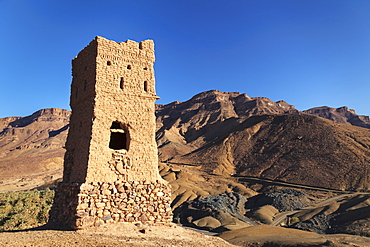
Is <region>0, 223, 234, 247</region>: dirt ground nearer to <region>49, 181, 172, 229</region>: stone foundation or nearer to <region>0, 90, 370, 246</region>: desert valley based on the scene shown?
<region>0, 90, 370, 246</region>: desert valley

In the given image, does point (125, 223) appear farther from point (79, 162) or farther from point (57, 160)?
point (57, 160)

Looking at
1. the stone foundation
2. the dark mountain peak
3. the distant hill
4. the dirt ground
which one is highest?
the dark mountain peak

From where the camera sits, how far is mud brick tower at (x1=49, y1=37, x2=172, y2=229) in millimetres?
8133

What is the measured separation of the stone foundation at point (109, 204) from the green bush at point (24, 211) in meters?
5.05

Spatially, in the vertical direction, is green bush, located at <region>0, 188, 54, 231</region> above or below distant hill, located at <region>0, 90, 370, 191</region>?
below

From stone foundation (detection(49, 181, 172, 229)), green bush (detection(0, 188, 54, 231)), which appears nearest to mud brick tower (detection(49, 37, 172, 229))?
stone foundation (detection(49, 181, 172, 229))

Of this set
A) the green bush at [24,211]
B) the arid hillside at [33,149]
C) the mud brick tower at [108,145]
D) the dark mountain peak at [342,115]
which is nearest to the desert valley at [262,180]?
the arid hillside at [33,149]

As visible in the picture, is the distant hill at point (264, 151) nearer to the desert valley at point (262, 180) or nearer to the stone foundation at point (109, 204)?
the desert valley at point (262, 180)

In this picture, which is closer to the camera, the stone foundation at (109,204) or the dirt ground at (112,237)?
the dirt ground at (112,237)

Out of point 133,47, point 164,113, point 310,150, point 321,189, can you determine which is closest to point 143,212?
point 133,47

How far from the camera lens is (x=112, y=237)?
7.11 m

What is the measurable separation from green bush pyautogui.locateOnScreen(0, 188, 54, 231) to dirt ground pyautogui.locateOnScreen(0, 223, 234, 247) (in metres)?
6.21

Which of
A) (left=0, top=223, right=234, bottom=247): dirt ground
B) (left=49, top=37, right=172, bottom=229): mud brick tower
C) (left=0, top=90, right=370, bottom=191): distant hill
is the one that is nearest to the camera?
(left=0, top=223, right=234, bottom=247): dirt ground

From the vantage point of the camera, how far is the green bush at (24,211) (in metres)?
13.0
